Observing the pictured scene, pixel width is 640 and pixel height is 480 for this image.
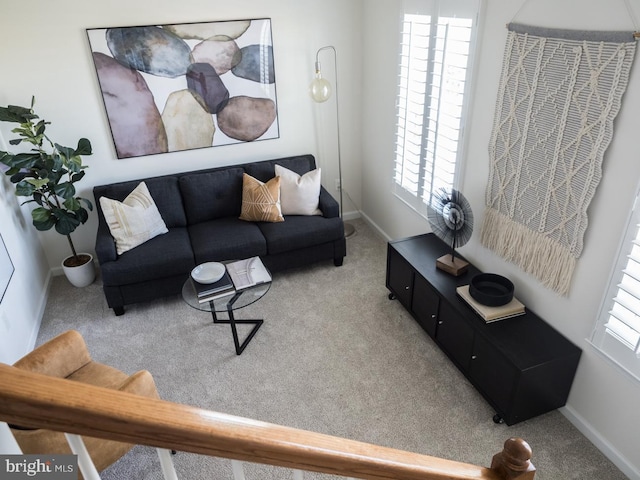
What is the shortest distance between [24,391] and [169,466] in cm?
27

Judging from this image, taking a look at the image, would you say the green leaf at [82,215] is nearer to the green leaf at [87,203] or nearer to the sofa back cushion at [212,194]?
the green leaf at [87,203]

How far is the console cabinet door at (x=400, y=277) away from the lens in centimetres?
341

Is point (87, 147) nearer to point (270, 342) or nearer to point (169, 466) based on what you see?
point (270, 342)

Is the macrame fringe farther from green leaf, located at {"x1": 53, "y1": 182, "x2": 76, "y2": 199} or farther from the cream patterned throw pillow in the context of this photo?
green leaf, located at {"x1": 53, "y1": 182, "x2": 76, "y2": 199}

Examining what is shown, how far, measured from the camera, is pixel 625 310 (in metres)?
2.24

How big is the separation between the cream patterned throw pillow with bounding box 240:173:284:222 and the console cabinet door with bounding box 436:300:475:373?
1.69 m

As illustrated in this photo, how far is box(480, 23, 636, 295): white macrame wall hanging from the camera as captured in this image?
214 centimetres

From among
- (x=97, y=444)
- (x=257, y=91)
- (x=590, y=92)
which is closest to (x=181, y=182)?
(x=257, y=91)

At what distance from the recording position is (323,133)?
15.3ft

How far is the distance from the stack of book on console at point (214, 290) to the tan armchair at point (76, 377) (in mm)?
714

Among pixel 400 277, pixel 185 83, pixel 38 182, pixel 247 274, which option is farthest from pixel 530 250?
pixel 38 182

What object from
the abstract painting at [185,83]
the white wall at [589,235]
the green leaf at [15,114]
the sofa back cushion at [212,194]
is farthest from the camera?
the sofa back cushion at [212,194]

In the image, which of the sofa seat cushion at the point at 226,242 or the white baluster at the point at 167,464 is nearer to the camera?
the white baluster at the point at 167,464

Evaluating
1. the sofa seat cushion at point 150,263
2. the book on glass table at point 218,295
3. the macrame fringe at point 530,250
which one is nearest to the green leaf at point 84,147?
the sofa seat cushion at point 150,263
